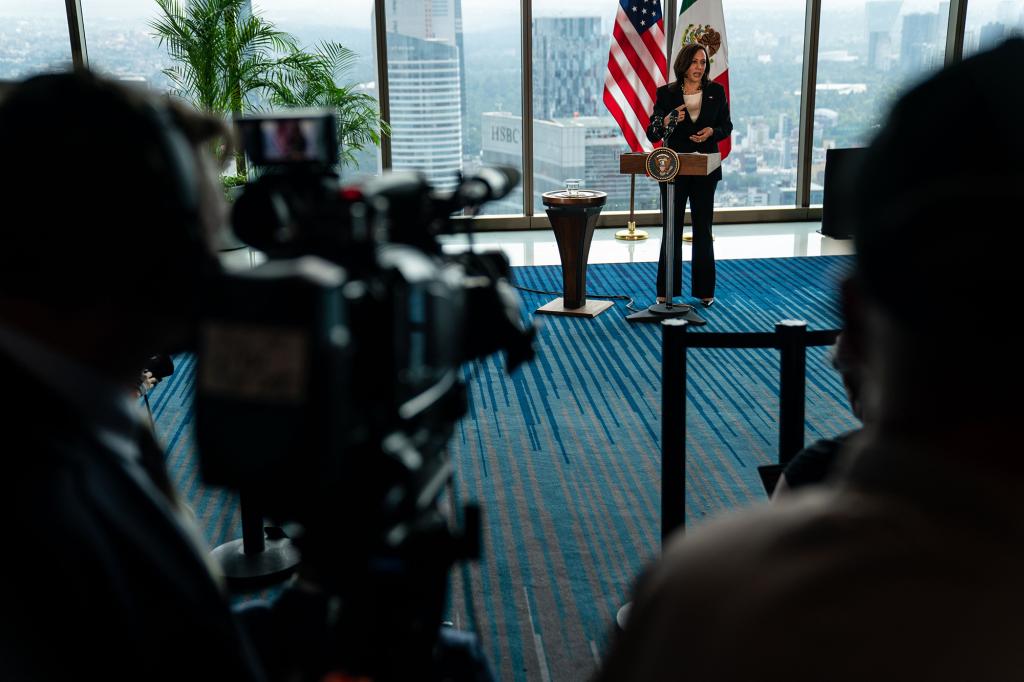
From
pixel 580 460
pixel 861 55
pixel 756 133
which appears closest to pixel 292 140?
pixel 580 460

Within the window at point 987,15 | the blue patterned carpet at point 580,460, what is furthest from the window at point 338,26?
the window at point 987,15

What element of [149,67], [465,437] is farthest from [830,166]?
[149,67]

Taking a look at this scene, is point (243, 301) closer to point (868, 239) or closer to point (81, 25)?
point (868, 239)

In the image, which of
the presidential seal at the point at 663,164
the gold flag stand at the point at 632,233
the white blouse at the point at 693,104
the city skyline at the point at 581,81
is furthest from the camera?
the city skyline at the point at 581,81

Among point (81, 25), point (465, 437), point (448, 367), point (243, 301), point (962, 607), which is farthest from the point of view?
point (81, 25)

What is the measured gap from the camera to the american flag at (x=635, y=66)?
8320 millimetres

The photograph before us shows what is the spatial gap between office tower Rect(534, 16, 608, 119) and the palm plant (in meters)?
1.74

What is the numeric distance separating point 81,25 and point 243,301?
9.07 m

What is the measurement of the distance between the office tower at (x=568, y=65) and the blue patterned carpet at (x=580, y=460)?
12.7 ft

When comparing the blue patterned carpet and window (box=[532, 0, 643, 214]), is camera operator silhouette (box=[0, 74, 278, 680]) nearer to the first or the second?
the blue patterned carpet

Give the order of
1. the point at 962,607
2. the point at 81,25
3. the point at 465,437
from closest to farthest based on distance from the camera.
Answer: the point at 962,607 → the point at 465,437 → the point at 81,25

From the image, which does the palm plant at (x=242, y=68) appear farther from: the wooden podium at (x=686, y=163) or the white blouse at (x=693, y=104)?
the white blouse at (x=693, y=104)

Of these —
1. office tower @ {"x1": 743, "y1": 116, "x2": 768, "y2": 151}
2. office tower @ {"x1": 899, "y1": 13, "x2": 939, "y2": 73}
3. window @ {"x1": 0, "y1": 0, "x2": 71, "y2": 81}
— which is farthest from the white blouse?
window @ {"x1": 0, "y1": 0, "x2": 71, "y2": 81}

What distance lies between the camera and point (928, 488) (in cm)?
55
